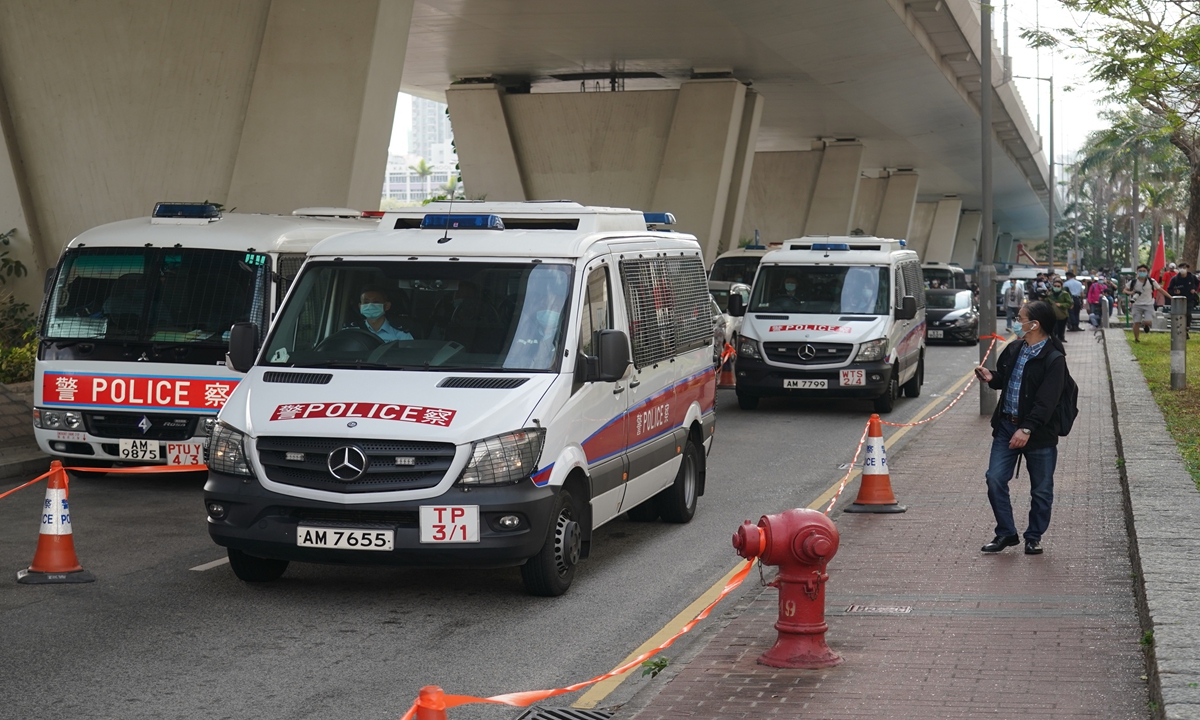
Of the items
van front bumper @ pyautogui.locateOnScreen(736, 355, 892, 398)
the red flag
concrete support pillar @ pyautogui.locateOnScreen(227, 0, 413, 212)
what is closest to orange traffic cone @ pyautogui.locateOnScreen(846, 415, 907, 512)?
van front bumper @ pyautogui.locateOnScreen(736, 355, 892, 398)

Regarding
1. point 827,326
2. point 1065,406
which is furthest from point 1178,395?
point 1065,406

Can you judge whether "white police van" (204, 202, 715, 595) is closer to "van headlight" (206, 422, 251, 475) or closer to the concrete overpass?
"van headlight" (206, 422, 251, 475)

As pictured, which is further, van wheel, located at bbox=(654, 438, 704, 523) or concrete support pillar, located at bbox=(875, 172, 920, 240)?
concrete support pillar, located at bbox=(875, 172, 920, 240)

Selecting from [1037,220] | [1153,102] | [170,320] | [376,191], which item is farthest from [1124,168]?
[170,320]

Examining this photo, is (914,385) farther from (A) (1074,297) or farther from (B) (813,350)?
(A) (1074,297)

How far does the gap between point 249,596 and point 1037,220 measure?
123682 mm

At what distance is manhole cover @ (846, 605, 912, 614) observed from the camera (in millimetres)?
7664

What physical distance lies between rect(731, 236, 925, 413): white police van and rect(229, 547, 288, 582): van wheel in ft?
33.6

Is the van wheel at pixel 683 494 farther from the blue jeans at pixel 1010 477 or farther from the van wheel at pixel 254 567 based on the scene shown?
the van wheel at pixel 254 567

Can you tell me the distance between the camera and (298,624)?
7.64 m

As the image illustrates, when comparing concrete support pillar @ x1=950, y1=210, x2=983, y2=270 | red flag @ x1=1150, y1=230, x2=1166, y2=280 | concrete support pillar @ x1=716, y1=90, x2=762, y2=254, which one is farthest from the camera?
concrete support pillar @ x1=950, y1=210, x2=983, y2=270

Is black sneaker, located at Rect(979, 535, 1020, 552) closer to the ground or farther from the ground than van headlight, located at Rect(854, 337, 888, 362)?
closer to the ground

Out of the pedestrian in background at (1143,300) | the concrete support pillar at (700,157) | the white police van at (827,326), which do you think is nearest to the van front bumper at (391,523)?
the white police van at (827,326)

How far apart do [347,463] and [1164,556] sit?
460cm
